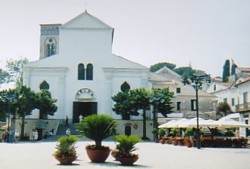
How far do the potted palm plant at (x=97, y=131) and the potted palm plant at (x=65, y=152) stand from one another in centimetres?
99

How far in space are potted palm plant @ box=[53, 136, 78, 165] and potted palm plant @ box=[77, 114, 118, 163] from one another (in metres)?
0.99

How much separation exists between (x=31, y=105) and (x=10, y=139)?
732 cm

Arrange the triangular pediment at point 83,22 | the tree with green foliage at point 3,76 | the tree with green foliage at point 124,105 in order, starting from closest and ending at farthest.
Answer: the tree with green foliage at point 124,105, the triangular pediment at point 83,22, the tree with green foliage at point 3,76

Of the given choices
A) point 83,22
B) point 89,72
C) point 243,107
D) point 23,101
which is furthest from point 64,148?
point 83,22

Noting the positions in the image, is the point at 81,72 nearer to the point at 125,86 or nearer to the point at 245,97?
the point at 125,86

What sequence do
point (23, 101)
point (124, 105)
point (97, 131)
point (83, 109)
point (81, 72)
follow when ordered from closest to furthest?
1. point (97, 131)
2. point (23, 101)
3. point (124, 105)
4. point (83, 109)
5. point (81, 72)

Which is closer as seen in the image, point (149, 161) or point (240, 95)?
point (149, 161)

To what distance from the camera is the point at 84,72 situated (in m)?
52.6

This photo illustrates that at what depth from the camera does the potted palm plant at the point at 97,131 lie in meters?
16.2

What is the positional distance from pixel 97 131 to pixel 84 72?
36845mm

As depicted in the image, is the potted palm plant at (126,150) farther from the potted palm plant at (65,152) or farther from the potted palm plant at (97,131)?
the potted palm plant at (65,152)

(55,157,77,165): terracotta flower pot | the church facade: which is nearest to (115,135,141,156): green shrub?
(55,157,77,165): terracotta flower pot

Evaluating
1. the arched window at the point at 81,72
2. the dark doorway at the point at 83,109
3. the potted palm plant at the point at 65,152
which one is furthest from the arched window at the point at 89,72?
the potted palm plant at the point at 65,152

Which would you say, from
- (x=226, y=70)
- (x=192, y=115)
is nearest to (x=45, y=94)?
(x=192, y=115)
